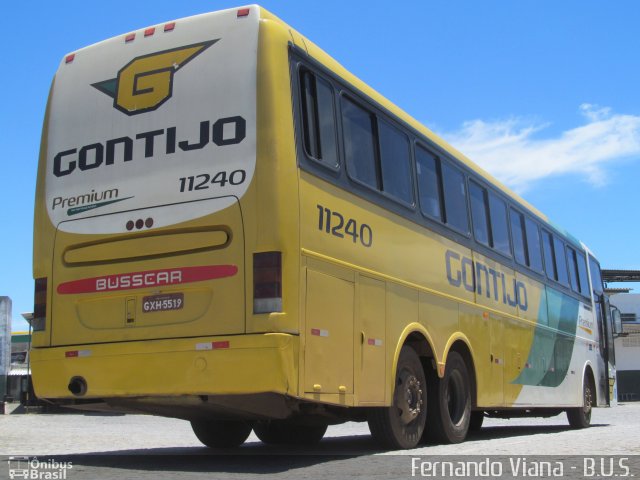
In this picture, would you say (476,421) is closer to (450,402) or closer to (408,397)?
(450,402)

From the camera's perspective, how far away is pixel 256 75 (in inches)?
277

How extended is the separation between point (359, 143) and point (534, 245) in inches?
273

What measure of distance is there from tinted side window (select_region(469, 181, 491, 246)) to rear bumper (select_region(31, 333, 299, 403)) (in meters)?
5.34

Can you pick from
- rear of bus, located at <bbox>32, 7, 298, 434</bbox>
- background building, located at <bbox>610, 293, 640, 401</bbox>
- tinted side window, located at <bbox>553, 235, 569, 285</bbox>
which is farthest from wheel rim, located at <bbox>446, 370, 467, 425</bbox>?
background building, located at <bbox>610, 293, 640, 401</bbox>

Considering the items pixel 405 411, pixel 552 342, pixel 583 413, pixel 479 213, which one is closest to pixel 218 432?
pixel 405 411

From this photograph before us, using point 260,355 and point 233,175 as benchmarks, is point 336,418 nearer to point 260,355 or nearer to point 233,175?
point 260,355

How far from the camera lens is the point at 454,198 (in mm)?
10680

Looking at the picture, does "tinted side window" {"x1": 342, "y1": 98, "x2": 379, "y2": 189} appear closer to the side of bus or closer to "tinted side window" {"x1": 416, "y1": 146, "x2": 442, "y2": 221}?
the side of bus

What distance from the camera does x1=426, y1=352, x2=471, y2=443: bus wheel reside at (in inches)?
372

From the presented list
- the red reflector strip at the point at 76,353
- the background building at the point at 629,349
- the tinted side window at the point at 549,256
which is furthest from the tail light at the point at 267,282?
the background building at the point at 629,349

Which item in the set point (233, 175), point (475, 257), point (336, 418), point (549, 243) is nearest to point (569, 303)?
point (549, 243)

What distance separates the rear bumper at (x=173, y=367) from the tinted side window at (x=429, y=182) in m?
3.55

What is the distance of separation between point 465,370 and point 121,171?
5.01 metres

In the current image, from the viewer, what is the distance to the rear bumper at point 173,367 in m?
6.51
